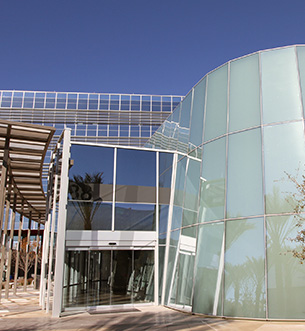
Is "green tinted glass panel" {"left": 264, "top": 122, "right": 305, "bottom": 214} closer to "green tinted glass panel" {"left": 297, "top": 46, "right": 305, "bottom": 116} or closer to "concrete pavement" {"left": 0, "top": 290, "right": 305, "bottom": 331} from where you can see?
"green tinted glass panel" {"left": 297, "top": 46, "right": 305, "bottom": 116}

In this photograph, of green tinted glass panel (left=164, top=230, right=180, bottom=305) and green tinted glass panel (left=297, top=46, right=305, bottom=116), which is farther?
green tinted glass panel (left=164, top=230, right=180, bottom=305)

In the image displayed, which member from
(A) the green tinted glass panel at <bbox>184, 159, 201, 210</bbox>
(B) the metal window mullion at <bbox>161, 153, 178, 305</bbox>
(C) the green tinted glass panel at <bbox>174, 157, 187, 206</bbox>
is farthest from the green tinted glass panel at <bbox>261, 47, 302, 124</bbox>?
(B) the metal window mullion at <bbox>161, 153, 178, 305</bbox>

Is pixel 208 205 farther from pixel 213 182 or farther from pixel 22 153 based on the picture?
pixel 22 153

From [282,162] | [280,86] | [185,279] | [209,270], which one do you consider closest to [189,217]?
[185,279]

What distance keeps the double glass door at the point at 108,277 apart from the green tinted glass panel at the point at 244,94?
6834mm

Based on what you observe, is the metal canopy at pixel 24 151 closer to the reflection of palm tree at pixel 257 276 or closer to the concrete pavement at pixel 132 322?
the concrete pavement at pixel 132 322

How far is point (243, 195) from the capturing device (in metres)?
12.0

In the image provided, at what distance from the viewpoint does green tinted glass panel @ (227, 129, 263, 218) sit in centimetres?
1182

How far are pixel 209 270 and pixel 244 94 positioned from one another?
6.49 metres

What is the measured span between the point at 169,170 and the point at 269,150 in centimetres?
536

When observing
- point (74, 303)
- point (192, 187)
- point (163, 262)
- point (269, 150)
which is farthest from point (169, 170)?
point (74, 303)

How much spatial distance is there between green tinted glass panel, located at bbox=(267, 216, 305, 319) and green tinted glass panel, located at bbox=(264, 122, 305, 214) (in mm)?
552

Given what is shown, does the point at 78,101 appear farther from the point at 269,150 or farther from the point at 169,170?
the point at 269,150

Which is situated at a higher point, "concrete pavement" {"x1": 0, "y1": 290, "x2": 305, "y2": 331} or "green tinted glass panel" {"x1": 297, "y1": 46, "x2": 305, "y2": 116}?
"green tinted glass panel" {"x1": 297, "y1": 46, "x2": 305, "y2": 116}
